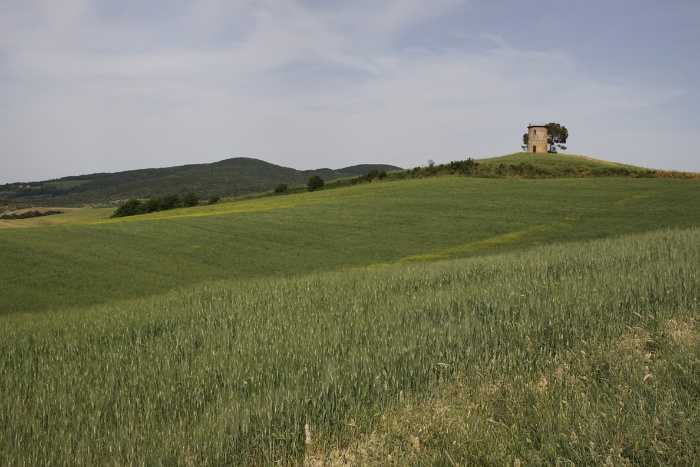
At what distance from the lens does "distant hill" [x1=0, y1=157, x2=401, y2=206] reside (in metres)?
133

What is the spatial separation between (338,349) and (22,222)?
65.1 meters

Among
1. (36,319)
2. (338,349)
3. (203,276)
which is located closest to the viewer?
(338,349)

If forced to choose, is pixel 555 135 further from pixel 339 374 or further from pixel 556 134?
pixel 339 374

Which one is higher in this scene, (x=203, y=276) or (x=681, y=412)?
(x=681, y=412)

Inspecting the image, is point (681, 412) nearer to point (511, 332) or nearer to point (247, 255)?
point (511, 332)

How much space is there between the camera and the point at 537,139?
10262cm

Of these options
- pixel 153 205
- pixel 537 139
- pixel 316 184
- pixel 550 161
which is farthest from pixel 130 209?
pixel 537 139

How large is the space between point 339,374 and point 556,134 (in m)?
119

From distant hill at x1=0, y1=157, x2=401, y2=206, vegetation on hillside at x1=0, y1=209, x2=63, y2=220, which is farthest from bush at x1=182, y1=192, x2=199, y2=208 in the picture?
distant hill at x1=0, y1=157, x2=401, y2=206

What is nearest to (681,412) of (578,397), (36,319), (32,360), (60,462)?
(578,397)

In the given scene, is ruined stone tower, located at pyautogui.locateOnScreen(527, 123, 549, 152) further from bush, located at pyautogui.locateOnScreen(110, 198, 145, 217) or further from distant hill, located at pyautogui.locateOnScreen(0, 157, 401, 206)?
bush, located at pyautogui.locateOnScreen(110, 198, 145, 217)

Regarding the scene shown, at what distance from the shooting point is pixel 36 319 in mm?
10656

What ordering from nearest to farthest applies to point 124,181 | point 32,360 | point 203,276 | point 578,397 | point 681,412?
point 681,412, point 578,397, point 32,360, point 203,276, point 124,181

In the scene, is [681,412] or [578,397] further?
[578,397]
